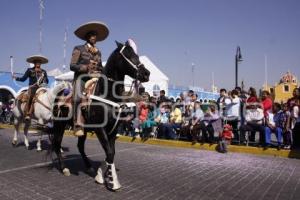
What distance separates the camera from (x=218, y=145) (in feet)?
40.4

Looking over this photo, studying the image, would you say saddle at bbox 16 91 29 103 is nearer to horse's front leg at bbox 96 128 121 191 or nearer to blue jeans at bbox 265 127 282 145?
horse's front leg at bbox 96 128 121 191

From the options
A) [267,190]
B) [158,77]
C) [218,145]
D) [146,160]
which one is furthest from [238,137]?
[158,77]

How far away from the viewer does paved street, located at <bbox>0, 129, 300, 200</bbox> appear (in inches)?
237

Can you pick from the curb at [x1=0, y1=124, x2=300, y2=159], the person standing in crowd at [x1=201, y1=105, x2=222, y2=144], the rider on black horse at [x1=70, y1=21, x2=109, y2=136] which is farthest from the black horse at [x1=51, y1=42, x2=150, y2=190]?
the person standing in crowd at [x1=201, y1=105, x2=222, y2=144]

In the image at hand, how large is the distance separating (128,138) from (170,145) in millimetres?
2248

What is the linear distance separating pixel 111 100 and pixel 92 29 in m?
1.74

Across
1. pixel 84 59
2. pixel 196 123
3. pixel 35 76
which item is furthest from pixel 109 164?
pixel 196 123

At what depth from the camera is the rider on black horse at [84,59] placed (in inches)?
265

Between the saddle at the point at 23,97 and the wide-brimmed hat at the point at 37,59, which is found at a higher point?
the wide-brimmed hat at the point at 37,59

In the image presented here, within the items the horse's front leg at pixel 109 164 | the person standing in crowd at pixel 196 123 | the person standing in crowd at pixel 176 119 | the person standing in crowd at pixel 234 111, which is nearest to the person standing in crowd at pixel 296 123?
the person standing in crowd at pixel 234 111

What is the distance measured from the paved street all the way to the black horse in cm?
60

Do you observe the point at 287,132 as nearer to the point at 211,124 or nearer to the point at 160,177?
the point at 211,124

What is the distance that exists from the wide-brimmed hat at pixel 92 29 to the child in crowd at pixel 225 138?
6.33 meters

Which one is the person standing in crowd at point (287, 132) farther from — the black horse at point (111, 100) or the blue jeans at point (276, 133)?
the black horse at point (111, 100)
